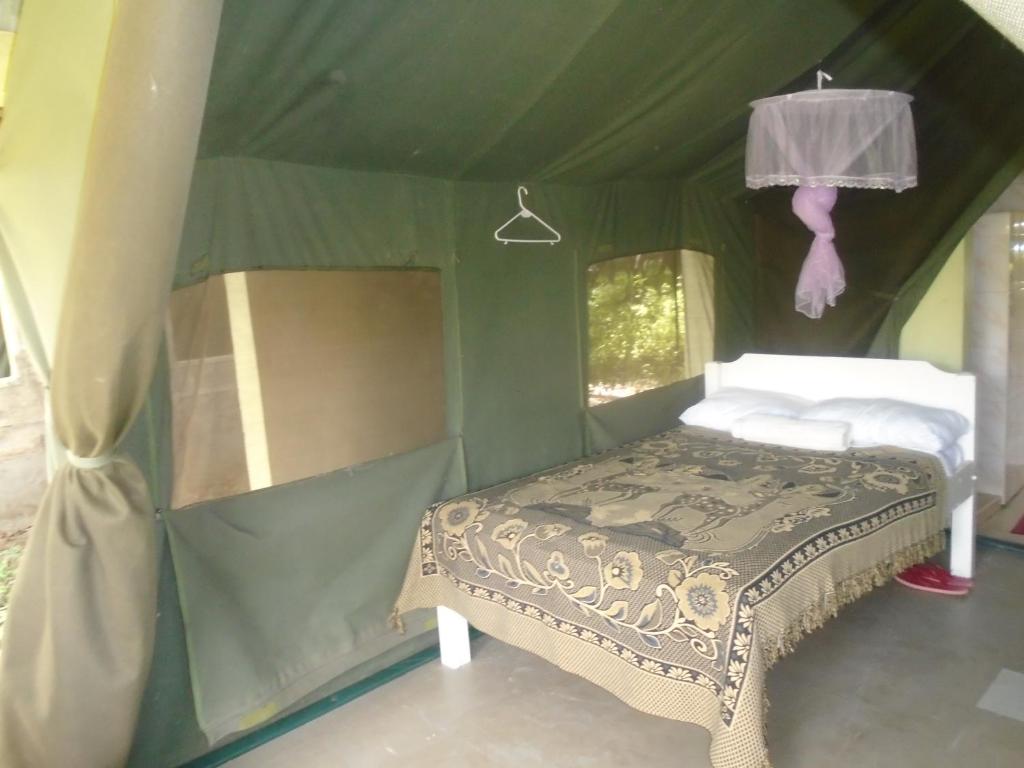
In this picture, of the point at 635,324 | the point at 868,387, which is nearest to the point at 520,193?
the point at 635,324

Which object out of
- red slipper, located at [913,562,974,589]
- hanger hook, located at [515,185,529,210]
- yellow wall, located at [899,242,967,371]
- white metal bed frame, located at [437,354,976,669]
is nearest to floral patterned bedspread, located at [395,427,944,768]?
white metal bed frame, located at [437,354,976,669]

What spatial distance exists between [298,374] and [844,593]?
1.86 m

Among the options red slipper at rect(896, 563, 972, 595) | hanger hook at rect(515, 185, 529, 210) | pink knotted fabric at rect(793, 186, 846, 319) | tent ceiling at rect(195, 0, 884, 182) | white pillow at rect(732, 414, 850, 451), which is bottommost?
red slipper at rect(896, 563, 972, 595)

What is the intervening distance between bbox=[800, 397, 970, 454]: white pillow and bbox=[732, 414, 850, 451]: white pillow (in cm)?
10

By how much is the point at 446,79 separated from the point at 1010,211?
3.46 metres

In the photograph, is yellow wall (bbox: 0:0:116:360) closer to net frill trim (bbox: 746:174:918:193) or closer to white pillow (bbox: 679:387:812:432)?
net frill trim (bbox: 746:174:918:193)

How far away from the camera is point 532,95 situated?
97.2 inches

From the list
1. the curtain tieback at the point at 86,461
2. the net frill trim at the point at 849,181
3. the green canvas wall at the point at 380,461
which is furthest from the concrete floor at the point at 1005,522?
the curtain tieback at the point at 86,461

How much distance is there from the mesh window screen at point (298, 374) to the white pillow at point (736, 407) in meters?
1.46

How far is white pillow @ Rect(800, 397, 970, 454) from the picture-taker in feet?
10.2

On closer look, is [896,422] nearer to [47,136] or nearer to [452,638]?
[452,638]

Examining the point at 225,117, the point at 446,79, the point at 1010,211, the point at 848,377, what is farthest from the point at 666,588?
the point at 1010,211

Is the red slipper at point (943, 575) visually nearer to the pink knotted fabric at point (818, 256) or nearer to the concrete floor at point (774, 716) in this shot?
the concrete floor at point (774, 716)

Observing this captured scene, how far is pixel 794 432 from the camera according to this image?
3299mm
